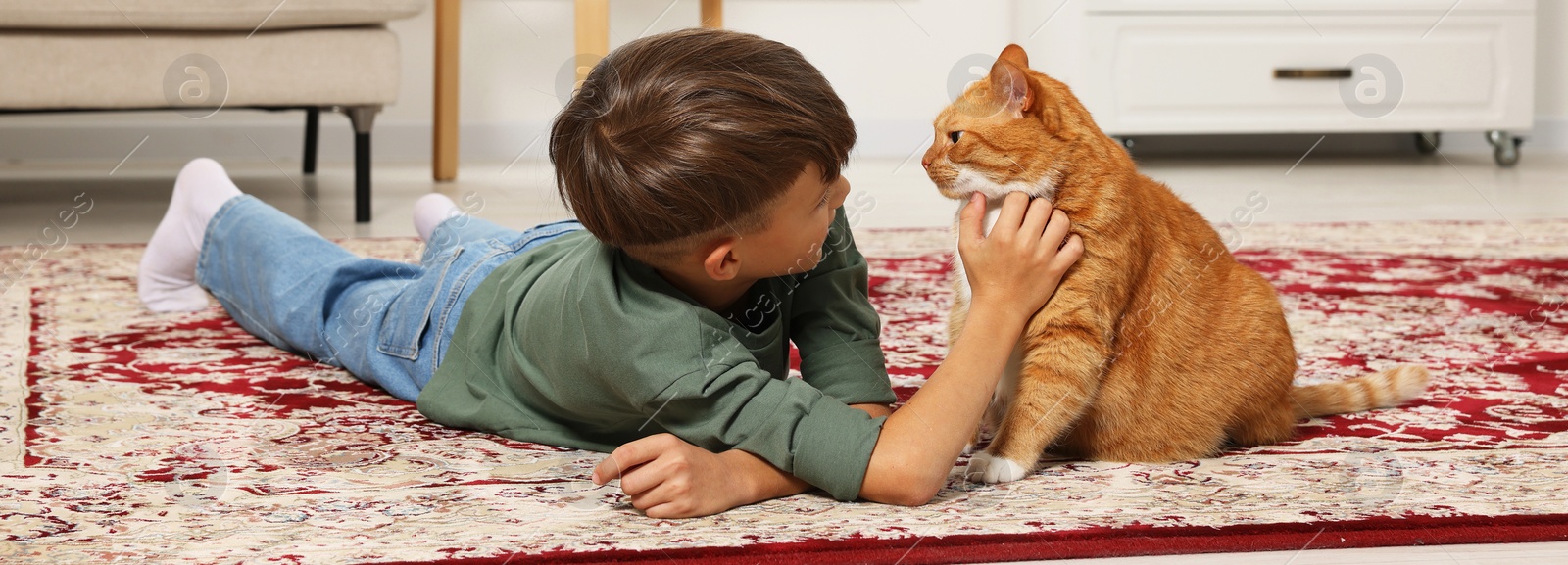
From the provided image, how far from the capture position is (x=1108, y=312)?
3.02 feet

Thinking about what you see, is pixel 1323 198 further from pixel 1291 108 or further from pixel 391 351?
pixel 391 351

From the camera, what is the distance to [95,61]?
2.38 meters

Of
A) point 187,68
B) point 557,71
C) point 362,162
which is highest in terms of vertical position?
point 557,71

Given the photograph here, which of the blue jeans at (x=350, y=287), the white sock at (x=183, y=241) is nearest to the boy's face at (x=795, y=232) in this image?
the blue jeans at (x=350, y=287)

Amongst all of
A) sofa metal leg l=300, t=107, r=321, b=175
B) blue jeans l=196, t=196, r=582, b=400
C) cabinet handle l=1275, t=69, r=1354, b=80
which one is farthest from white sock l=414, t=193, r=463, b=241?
cabinet handle l=1275, t=69, r=1354, b=80

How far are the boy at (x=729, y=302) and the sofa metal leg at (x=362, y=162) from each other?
1.70 m

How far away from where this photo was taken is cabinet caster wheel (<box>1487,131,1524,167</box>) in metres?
3.63

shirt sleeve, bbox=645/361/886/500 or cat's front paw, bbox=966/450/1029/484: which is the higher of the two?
shirt sleeve, bbox=645/361/886/500

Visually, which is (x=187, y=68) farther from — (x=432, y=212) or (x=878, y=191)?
(x=878, y=191)

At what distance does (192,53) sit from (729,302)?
1849mm

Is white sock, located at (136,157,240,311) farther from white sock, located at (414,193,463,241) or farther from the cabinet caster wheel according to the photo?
the cabinet caster wheel

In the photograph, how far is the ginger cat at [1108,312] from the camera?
36.4 inches

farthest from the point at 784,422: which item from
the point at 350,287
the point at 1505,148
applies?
the point at 1505,148

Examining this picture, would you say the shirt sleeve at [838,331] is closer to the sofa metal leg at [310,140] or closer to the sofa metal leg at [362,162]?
the sofa metal leg at [362,162]
